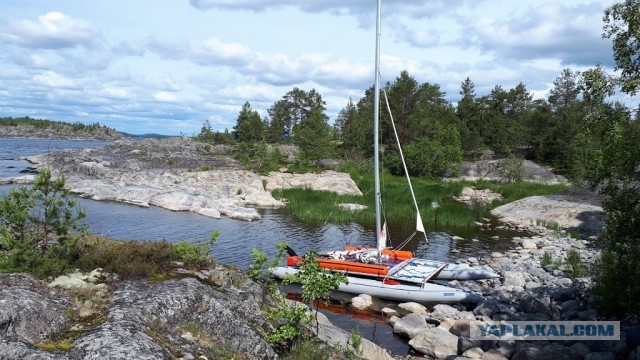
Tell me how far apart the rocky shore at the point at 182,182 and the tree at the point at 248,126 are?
2609 cm

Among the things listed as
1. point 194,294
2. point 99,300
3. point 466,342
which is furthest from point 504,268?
point 99,300

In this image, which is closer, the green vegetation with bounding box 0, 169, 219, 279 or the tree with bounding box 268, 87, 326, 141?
the green vegetation with bounding box 0, 169, 219, 279

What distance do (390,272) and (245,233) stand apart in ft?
50.7

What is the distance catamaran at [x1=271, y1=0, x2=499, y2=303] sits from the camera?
75.5 feet

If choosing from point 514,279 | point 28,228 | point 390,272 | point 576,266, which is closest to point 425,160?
point 576,266

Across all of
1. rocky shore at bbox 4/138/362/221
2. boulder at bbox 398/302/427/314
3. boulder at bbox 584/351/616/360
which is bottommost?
boulder at bbox 398/302/427/314

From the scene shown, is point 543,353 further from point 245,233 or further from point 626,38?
point 245,233

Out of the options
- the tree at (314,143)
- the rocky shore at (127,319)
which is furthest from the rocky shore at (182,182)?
the rocky shore at (127,319)

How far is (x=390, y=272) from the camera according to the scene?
2428cm

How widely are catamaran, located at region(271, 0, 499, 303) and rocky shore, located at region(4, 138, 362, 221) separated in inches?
713

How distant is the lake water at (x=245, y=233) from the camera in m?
33.1

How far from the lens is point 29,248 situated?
1205cm

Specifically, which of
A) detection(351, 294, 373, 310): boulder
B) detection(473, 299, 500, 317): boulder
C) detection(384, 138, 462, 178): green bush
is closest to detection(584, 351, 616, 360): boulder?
detection(473, 299, 500, 317): boulder

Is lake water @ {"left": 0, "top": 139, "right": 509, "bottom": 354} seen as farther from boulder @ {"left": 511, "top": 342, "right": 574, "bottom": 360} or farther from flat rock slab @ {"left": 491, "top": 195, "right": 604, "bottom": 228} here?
boulder @ {"left": 511, "top": 342, "right": 574, "bottom": 360}
